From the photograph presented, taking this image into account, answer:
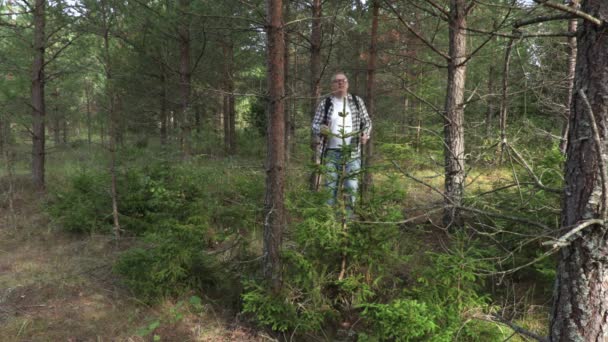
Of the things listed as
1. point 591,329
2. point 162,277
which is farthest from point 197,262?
point 591,329

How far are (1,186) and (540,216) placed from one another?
1086 centimetres

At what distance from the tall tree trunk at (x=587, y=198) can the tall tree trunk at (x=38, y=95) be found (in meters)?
9.01

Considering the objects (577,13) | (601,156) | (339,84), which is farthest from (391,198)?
(577,13)

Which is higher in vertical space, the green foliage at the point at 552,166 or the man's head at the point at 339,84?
the man's head at the point at 339,84

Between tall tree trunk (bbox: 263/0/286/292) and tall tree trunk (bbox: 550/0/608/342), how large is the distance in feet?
7.60

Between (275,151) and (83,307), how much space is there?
8.84 feet

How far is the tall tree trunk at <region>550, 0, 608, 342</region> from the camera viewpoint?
1.53 meters

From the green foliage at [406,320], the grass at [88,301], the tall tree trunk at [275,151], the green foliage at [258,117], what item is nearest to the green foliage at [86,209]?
the grass at [88,301]

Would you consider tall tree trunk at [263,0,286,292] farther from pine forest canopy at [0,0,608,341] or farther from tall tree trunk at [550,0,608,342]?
tall tree trunk at [550,0,608,342]

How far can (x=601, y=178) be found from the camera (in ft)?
4.86

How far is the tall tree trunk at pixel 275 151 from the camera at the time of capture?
133 inches

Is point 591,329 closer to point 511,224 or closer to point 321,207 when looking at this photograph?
point 321,207

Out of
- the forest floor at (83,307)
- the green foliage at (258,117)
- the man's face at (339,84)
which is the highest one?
the green foliage at (258,117)

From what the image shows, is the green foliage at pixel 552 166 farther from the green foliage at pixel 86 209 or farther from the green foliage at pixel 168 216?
the green foliage at pixel 86 209
